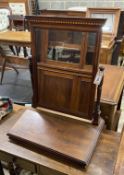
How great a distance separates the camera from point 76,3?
3.77m

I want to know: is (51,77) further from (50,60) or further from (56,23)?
(56,23)

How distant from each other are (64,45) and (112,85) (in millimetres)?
549

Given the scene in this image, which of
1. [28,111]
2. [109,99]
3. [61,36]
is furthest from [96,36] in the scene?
[28,111]

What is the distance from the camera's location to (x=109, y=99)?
1303 mm

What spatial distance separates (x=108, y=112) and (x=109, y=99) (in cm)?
10

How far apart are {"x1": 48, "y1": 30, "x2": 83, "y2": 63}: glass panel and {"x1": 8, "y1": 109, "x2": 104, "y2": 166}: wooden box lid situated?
1.28 feet

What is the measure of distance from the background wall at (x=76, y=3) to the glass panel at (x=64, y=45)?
283 centimetres

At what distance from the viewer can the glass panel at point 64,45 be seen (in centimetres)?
106

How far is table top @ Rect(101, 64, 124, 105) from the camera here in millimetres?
1312

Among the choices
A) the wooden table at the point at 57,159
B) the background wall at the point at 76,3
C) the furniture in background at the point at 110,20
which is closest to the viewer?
the wooden table at the point at 57,159

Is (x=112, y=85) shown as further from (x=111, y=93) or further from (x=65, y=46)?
(x=65, y=46)

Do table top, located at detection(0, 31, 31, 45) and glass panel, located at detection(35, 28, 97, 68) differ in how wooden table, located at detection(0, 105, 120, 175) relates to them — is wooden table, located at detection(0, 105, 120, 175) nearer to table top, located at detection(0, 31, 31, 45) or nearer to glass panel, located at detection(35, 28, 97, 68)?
glass panel, located at detection(35, 28, 97, 68)

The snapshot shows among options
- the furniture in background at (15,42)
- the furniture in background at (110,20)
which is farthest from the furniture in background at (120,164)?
the furniture in background at (15,42)

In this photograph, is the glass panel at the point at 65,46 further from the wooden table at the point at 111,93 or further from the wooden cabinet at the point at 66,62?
the wooden table at the point at 111,93
